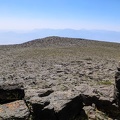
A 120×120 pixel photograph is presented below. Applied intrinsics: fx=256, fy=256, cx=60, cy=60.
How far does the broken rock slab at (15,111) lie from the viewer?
35.0ft

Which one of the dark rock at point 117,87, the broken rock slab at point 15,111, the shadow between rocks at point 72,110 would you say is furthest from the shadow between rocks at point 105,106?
the broken rock slab at point 15,111

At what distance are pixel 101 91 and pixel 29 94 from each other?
4763 millimetres

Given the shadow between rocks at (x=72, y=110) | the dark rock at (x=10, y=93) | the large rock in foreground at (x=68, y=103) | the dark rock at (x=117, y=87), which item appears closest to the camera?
the large rock in foreground at (x=68, y=103)

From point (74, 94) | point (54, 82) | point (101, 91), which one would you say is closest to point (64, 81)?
point (54, 82)

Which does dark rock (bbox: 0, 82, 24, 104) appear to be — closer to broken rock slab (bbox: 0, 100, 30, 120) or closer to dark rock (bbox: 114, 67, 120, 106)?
broken rock slab (bbox: 0, 100, 30, 120)

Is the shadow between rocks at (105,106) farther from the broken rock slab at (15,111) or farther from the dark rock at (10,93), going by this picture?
the broken rock slab at (15,111)

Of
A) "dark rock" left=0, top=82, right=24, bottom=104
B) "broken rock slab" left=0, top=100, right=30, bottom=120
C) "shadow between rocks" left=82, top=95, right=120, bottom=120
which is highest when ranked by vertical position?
"dark rock" left=0, top=82, right=24, bottom=104

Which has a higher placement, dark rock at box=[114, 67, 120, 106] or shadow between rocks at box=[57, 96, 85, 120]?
dark rock at box=[114, 67, 120, 106]

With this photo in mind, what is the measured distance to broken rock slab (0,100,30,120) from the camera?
35.0 ft

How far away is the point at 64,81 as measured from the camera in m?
20.9

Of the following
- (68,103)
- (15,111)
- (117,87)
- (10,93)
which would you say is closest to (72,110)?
(68,103)

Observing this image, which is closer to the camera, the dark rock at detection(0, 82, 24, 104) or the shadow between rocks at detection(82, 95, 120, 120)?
the dark rock at detection(0, 82, 24, 104)

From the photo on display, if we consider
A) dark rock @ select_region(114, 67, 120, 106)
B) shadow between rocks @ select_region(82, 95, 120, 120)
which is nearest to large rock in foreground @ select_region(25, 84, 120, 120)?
shadow between rocks @ select_region(82, 95, 120, 120)

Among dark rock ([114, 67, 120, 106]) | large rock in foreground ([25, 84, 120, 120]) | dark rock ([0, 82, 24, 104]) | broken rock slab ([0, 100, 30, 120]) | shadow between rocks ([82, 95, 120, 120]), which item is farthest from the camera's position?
shadow between rocks ([82, 95, 120, 120])
